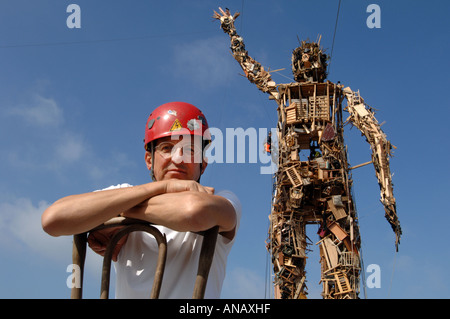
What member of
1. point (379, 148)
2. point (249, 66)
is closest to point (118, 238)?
point (379, 148)

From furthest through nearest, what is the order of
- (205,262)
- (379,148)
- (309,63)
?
(309,63), (379,148), (205,262)

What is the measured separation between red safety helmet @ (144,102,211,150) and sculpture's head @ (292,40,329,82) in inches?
391

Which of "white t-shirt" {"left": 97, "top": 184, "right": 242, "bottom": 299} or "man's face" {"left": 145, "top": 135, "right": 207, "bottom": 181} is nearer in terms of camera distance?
"white t-shirt" {"left": 97, "top": 184, "right": 242, "bottom": 299}

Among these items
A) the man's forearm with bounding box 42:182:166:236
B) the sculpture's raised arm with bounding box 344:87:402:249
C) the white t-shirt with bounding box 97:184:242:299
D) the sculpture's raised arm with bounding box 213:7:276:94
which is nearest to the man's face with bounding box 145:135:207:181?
the white t-shirt with bounding box 97:184:242:299

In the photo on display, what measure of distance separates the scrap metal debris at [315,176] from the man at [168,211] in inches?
331

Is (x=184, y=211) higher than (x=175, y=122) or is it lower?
lower

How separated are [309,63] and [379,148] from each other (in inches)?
123

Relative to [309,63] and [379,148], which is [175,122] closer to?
[379,148]

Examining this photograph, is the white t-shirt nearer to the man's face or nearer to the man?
the man

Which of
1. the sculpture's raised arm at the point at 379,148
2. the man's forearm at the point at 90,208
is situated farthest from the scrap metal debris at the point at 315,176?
the man's forearm at the point at 90,208

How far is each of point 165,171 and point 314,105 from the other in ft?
32.1

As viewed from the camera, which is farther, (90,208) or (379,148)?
(379,148)

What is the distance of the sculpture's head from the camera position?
40.3ft

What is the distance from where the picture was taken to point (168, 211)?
2.06m
